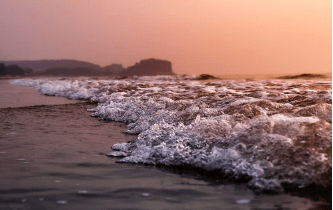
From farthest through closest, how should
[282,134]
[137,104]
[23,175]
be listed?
[137,104], [282,134], [23,175]

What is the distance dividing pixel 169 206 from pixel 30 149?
3289 mm

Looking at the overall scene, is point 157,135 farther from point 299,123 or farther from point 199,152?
point 299,123

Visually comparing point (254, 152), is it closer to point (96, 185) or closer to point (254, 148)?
point (254, 148)

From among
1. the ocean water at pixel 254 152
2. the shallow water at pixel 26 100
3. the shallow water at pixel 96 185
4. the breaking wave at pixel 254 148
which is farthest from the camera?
the shallow water at pixel 26 100

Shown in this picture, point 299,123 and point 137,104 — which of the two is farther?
point 137,104

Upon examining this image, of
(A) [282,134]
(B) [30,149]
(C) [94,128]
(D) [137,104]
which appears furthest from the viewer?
(D) [137,104]

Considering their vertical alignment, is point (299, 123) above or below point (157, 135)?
above

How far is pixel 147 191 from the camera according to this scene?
11.9ft

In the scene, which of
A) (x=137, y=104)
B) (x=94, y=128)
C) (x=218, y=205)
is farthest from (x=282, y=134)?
(x=137, y=104)

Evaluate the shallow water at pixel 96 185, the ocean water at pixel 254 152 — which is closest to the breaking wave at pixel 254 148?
the ocean water at pixel 254 152

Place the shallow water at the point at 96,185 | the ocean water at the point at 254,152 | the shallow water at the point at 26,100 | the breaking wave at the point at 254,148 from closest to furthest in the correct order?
the shallow water at the point at 96,185, the ocean water at the point at 254,152, the breaking wave at the point at 254,148, the shallow water at the point at 26,100

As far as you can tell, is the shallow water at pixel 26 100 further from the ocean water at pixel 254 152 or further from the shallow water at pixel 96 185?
the ocean water at pixel 254 152

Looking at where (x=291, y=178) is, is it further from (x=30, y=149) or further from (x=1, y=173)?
(x=30, y=149)

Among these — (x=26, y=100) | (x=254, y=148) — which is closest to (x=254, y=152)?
(x=254, y=148)
